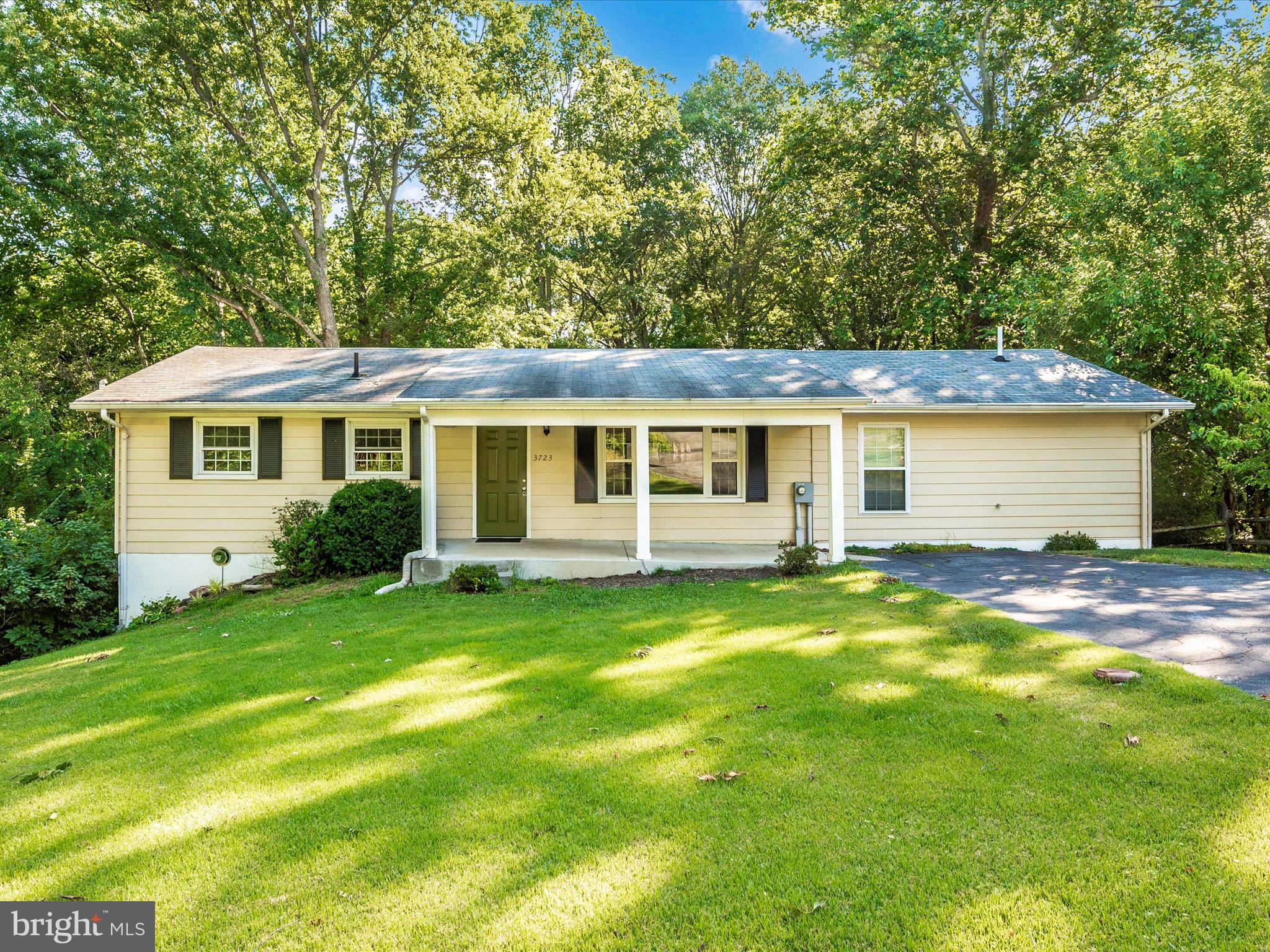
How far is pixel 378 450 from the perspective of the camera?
10875mm

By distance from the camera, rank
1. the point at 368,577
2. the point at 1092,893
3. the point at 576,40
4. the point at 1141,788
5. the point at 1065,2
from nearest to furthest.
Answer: the point at 1092,893 < the point at 1141,788 < the point at 368,577 < the point at 1065,2 < the point at 576,40

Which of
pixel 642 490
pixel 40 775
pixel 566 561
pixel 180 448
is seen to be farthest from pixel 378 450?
pixel 40 775

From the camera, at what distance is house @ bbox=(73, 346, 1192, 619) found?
10.4 metres

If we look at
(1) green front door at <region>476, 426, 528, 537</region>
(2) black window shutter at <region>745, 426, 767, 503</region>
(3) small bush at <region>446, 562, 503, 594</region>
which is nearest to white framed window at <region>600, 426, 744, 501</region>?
(2) black window shutter at <region>745, 426, 767, 503</region>

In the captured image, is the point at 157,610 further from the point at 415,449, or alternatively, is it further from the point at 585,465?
the point at 585,465

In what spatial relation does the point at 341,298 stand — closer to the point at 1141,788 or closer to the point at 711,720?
the point at 711,720

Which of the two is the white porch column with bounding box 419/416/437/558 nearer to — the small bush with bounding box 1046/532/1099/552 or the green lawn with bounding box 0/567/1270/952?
the green lawn with bounding box 0/567/1270/952

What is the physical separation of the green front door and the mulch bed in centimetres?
268

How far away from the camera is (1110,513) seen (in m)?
11.2

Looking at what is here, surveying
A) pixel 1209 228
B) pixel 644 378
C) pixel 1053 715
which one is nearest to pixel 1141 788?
pixel 1053 715

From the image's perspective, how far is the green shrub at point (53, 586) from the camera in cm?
915

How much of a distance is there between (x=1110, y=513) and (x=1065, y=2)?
1306 cm

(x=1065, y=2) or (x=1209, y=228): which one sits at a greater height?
(x=1065, y=2)

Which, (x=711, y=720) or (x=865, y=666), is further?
(x=865, y=666)
